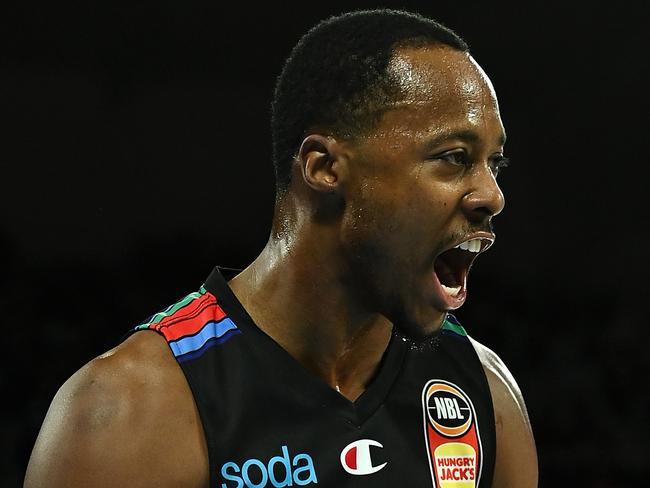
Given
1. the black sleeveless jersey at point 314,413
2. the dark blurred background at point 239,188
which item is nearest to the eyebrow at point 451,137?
the black sleeveless jersey at point 314,413

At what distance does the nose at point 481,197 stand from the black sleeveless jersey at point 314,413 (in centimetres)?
41

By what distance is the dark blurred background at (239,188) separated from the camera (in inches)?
202

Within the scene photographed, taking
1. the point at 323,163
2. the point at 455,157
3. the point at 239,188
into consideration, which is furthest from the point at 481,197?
the point at 239,188

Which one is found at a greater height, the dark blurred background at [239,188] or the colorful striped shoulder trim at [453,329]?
the dark blurred background at [239,188]

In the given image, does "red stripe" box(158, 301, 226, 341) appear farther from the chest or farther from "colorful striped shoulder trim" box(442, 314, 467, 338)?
"colorful striped shoulder trim" box(442, 314, 467, 338)

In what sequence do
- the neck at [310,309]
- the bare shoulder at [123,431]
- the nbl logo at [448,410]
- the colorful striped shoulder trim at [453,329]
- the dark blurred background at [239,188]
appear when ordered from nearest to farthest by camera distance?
the bare shoulder at [123,431] < the neck at [310,309] < the nbl logo at [448,410] < the colorful striped shoulder trim at [453,329] < the dark blurred background at [239,188]

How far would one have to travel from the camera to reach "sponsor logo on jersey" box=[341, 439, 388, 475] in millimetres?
1793

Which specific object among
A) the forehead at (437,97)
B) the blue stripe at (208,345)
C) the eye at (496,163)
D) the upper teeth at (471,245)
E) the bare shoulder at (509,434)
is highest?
the forehead at (437,97)

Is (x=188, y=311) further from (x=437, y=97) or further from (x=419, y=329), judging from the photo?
(x=437, y=97)

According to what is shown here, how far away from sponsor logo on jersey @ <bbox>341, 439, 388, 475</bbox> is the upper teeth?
40 centimetres

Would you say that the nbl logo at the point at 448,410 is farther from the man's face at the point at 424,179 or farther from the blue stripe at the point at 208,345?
the blue stripe at the point at 208,345

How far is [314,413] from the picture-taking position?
182 centimetres

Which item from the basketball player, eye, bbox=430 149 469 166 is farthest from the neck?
eye, bbox=430 149 469 166

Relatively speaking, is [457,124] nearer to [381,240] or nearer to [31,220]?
[381,240]
